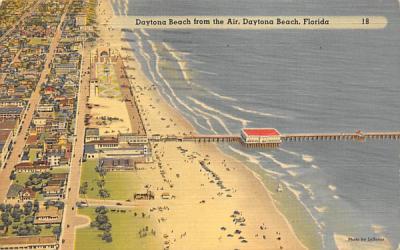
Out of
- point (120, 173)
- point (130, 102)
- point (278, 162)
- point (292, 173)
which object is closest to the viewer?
point (120, 173)

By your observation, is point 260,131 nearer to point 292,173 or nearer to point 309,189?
point 292,173

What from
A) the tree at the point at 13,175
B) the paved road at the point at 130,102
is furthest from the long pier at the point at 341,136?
the tree at the point at 13,175

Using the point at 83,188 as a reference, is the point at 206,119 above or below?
above

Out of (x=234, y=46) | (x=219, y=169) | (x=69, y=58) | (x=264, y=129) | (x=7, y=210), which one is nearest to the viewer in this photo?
(x=7, y=210)

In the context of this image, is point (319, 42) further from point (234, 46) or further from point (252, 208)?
point (252, 208)

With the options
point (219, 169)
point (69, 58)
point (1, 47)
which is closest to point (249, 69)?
point (69, 58)

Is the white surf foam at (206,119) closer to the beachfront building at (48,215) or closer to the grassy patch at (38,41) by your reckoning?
the beachfront building at (48,215)

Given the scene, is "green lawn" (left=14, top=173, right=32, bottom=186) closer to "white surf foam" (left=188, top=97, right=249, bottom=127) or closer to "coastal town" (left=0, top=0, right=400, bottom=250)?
"coastal town" (left=0, top=0, right=400, bottom=250)

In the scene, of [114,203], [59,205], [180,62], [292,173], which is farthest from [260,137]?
[180,62]
